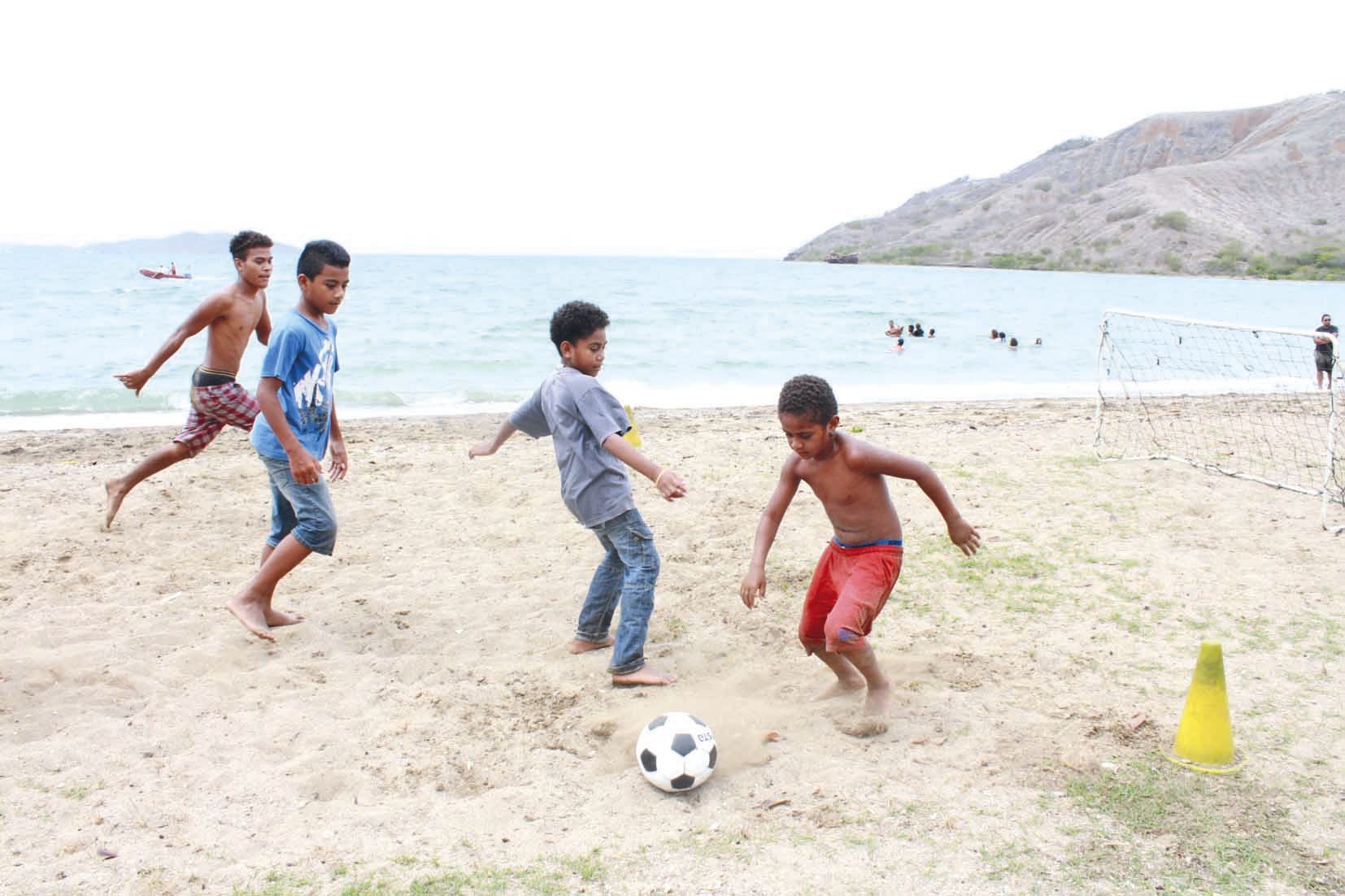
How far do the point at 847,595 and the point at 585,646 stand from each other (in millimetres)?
Answer: 1487

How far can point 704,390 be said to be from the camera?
16.4 meters

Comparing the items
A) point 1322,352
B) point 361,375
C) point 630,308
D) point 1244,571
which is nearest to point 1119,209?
point 630,308

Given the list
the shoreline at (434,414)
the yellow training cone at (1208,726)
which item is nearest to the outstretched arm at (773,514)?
the yellow training cone at (1208,726)

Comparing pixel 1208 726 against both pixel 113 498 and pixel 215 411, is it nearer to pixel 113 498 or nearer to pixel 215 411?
pixel 215 411

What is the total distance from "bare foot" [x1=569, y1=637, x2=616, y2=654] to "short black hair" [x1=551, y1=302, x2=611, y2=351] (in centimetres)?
148

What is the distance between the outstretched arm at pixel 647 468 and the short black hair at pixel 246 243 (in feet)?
8.49

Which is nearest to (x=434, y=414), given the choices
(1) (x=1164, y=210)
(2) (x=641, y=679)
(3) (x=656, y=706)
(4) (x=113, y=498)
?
(4) (x=113, y=498)

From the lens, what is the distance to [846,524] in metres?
3.76

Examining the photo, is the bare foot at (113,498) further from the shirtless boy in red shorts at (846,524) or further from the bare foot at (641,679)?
the shirtless boy in red shorts at (846,524)

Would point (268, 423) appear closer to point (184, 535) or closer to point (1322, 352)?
point (184, 535)

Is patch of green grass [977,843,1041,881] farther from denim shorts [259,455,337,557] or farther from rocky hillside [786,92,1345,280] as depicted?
rocky hillside [786,92,1345,280]

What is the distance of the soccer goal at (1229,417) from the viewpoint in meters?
7.52

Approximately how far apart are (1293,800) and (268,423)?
14.2ft

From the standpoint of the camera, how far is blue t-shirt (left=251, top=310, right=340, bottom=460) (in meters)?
4.26
